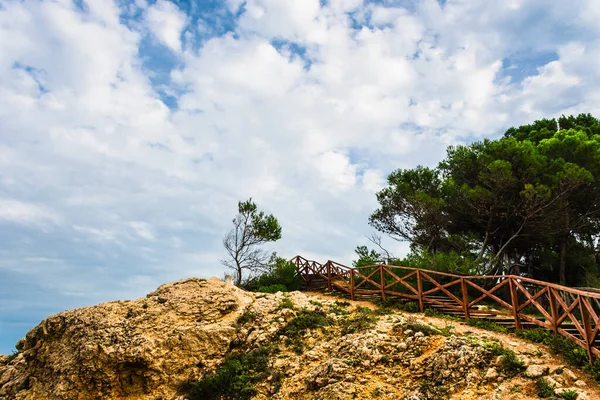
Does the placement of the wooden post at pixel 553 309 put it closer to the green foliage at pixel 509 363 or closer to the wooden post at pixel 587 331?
the wooden post at pixel 587 331

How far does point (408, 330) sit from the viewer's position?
967 cm

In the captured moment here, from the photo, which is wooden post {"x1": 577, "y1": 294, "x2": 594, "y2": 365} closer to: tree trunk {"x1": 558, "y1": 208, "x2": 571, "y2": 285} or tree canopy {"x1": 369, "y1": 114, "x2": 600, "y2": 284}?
tree canopy {"x1": 369, "y1": 114, "x2": 600, "y2": 284}

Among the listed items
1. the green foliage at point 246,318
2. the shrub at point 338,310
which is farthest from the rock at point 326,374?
the green foliage at point 246,318

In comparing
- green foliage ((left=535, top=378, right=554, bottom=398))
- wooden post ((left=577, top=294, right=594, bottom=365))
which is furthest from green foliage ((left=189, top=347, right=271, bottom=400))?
wooden post ((left=577, top=294, right=594, bottom=365))

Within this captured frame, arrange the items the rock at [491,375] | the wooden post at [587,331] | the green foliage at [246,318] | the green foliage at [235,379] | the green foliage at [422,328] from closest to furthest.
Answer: the wooden post at [587,331]
the rock at [491,375]
the green foliage at [422,328]
the green foliage at [235,379]
the green foliage at [246,318]

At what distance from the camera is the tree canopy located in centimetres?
1805

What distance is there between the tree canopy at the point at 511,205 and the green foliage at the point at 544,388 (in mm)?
9755

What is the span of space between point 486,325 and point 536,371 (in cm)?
312

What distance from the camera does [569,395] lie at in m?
Answer: 6.30

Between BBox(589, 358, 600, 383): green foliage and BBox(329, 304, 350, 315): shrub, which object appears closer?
BBox(589, 358, 600, 383): green foliage

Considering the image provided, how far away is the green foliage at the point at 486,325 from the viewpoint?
9.80 metres

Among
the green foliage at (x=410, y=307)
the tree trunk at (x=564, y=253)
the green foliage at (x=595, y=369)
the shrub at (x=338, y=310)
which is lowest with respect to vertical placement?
the green foliage at (x=595, y=369)

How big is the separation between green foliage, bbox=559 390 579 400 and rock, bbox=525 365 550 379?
0.66m

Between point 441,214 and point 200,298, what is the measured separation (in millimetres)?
12979
